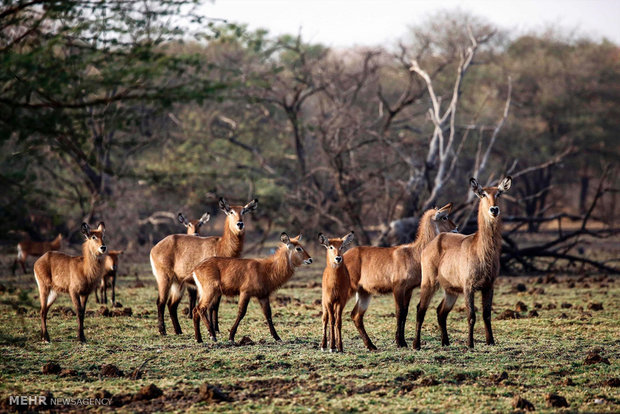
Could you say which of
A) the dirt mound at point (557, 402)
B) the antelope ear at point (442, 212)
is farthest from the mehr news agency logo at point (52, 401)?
the antelope ear at point (442, 212)

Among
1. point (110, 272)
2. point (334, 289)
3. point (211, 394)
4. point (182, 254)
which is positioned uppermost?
point (182, 254)

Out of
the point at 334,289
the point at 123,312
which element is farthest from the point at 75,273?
the point at 334,289

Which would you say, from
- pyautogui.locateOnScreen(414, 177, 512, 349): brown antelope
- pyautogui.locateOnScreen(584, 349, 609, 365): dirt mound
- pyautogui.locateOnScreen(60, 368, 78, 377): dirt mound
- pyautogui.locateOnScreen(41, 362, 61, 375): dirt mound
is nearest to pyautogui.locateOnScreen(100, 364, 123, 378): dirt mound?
pyautogui.locateOnScreen(60, 368, 78, 377): dirt mound

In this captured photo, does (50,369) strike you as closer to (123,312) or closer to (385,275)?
(385,275)

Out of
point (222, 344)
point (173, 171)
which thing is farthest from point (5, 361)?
point (173, 171)

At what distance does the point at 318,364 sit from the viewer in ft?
25.5

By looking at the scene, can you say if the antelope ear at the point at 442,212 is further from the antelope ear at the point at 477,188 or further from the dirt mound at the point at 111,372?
the dirt mound at the point at 111,372

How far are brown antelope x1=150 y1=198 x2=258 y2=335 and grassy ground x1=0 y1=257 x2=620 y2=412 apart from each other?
552 mm

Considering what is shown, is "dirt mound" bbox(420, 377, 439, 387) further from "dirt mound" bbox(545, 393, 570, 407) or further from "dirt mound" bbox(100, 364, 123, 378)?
"dirt mound" bbox(100, 364, 123, 378)

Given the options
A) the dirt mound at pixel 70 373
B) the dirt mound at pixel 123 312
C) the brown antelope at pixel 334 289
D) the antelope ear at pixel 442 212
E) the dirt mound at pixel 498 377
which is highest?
the antelope ear at pixel 442 212

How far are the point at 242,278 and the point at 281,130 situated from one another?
2042 centimetres

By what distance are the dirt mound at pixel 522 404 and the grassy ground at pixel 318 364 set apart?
2.9 inches

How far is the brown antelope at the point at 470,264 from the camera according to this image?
8.70 m

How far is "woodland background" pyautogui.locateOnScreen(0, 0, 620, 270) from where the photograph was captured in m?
6.68
